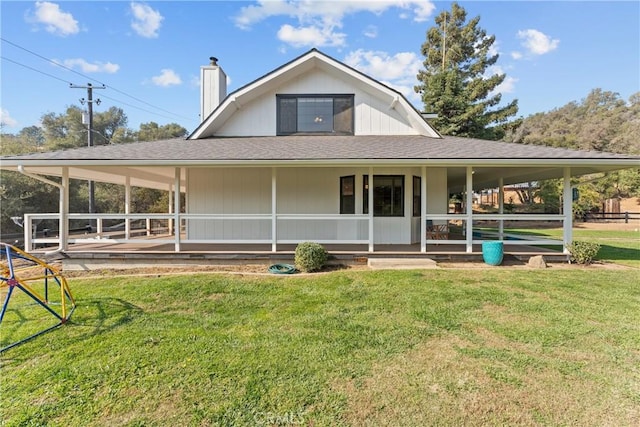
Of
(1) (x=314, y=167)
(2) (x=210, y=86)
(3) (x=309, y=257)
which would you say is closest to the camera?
(3) (x=309, y=257)

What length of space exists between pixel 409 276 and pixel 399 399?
411cm

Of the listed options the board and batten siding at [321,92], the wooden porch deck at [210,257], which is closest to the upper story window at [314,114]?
the board and batten siding at [321,92]

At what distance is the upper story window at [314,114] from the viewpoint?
428 inches

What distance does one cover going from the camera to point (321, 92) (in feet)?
35.6

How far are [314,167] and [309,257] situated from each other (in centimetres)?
341

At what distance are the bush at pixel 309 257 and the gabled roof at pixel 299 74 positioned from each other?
19.8ft

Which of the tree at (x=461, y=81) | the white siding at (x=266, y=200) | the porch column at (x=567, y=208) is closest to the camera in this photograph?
the porch column at (x=567, y=208)

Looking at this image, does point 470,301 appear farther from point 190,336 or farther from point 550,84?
point 550,84

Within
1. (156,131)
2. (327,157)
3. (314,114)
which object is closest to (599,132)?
(314,114)

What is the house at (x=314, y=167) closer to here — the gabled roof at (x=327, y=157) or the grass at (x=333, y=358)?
the gabled roof at (x=327, y=157)

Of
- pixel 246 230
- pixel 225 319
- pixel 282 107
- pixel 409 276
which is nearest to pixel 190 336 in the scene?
pixel 225 319

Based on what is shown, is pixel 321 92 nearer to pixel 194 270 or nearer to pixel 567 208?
pixel 194 270

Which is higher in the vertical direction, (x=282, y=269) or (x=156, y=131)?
(x=156, y=131)

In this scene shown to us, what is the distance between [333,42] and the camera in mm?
15594
